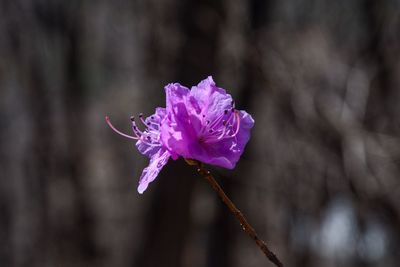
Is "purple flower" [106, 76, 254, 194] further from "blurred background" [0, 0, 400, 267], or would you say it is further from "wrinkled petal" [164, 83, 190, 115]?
"blurred background" [0, 0, 400, 267]

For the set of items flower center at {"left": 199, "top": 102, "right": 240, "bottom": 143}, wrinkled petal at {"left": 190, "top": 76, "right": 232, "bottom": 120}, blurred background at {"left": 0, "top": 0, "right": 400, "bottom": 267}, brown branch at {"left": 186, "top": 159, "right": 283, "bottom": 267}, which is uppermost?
wrinkled petal at {"left": 190, "top": 76, "right": 232, "bottom": 120}

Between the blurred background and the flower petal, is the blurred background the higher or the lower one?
the lower one

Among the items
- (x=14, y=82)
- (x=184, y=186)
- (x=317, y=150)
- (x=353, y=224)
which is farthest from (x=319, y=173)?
(x=14, y=82)

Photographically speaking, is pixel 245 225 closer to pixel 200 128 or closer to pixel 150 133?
pixel 200 128

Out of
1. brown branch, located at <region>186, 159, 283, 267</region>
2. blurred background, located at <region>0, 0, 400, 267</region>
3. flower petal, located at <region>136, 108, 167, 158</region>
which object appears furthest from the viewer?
blurred background, located at <region>0, 0, 400, 267</region>

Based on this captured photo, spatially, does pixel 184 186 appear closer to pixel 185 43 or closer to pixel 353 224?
pixel 185 43

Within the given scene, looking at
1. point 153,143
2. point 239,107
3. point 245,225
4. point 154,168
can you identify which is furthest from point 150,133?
point 239,107

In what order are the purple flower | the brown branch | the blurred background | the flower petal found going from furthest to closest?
the blurred background, the flower petal, the purple flower, the brown branch

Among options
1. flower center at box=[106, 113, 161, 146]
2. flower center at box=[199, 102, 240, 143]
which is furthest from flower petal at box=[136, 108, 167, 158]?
flower center at box=[199, 102, 240, 143]

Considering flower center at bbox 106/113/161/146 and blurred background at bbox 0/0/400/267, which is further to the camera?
blurred background at bbox 0/0/400/267
